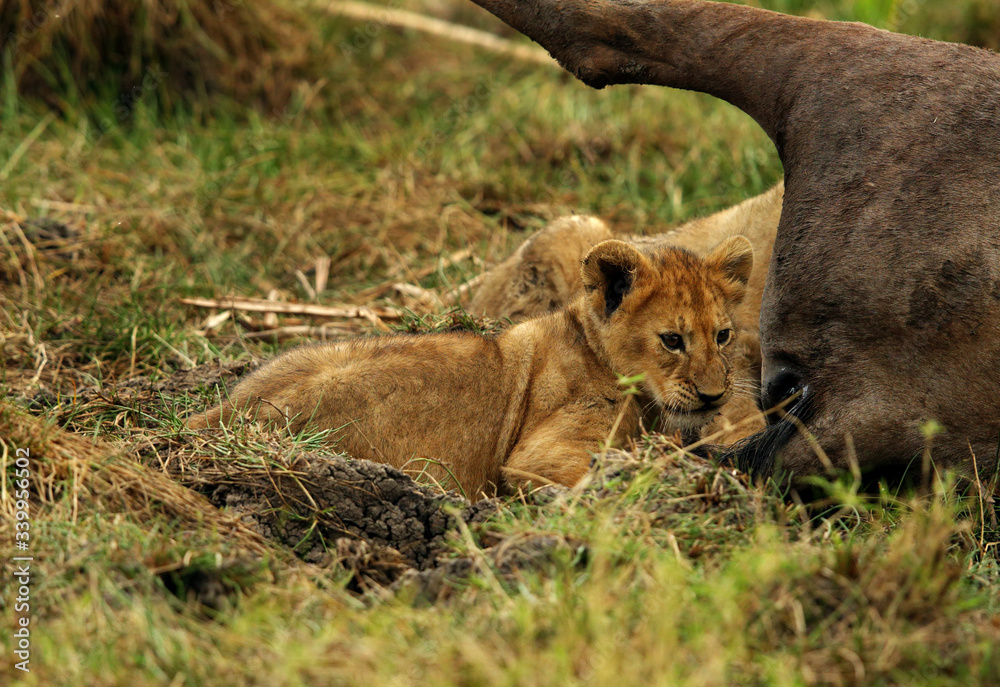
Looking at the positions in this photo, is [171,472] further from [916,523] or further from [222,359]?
[916,523]

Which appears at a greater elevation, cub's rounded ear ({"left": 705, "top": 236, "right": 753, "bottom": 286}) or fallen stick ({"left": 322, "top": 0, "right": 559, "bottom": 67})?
cub's rounded ear ({"left": 705, "top": 236, "right": 753, "bottom": 286})

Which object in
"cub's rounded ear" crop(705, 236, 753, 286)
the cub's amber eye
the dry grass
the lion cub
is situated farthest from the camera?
the dry grass

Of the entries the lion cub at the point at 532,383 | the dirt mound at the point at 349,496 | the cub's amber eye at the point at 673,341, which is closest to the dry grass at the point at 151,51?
the lion cub at the point at 532,383

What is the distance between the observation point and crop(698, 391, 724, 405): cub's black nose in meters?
4.19

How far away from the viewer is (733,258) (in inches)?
181

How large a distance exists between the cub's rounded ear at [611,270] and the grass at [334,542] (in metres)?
0.96

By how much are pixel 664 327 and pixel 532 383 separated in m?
0.62

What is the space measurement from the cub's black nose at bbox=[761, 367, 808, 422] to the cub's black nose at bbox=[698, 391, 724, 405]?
0.73ft

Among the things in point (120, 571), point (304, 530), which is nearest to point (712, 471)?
point (304, 530)

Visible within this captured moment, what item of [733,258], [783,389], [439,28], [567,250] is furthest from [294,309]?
[439,28]

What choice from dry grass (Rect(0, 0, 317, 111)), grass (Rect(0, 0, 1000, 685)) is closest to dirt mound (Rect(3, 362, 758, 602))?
grass (Rect(0, 0, 1000, 685))

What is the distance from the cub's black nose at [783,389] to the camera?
383 centimetres

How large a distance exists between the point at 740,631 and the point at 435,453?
185 centimetres

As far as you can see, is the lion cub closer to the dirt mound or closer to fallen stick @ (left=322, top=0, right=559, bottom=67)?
the dirt mound
